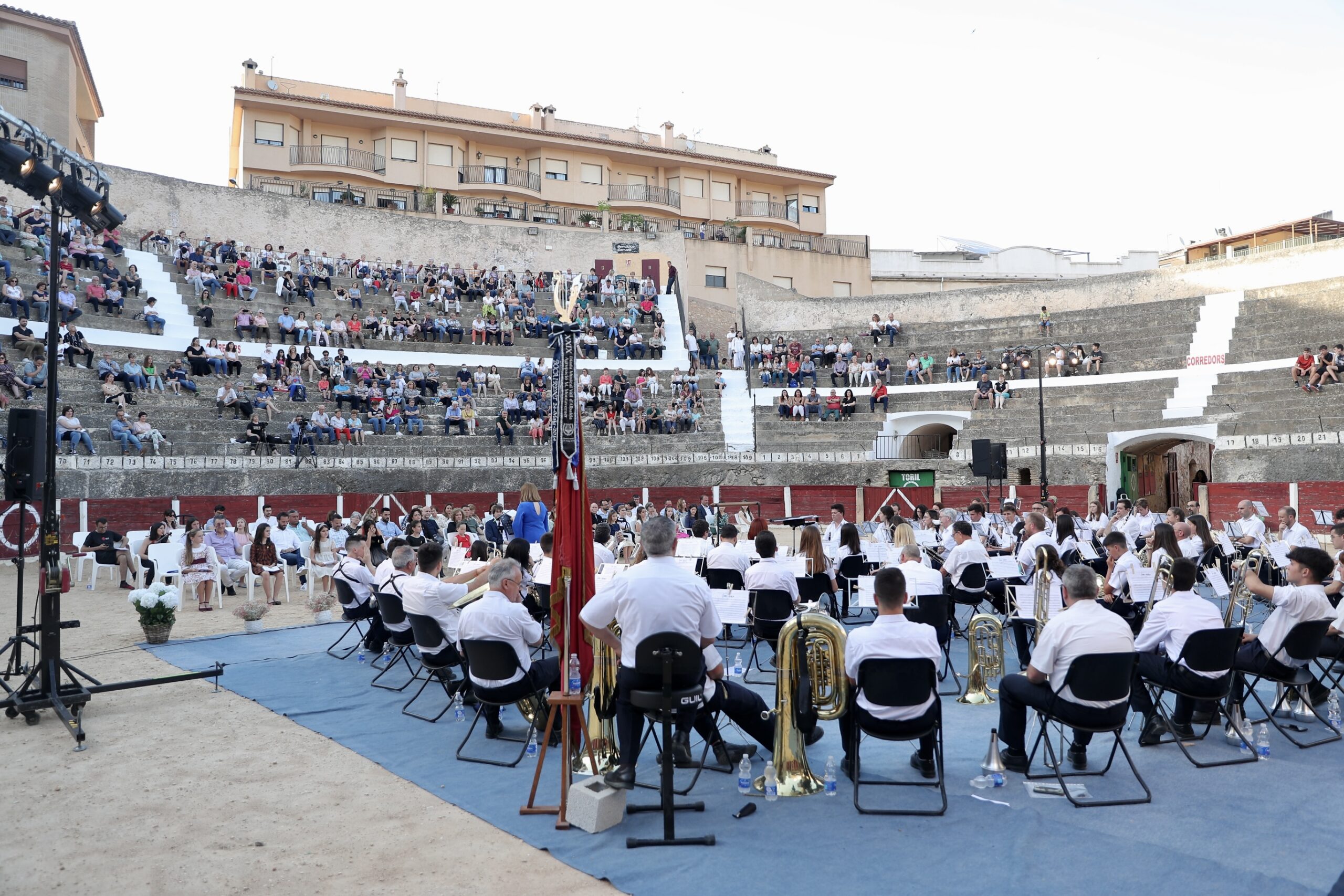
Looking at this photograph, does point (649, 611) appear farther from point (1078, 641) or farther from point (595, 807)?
point (1078, 641)

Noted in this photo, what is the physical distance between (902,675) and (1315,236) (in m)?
45.4

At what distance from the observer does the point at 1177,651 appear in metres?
6.29

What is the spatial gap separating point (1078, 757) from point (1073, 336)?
94.8ft

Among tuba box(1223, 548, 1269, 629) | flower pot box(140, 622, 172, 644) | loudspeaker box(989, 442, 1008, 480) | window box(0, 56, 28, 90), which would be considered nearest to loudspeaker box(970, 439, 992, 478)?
loudspeaker box(989, 442, 1008, 480)

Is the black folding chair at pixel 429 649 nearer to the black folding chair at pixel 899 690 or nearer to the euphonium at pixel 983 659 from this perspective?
the black folding chair at pixel 899 690

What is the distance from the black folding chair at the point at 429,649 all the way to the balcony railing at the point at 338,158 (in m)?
38.8

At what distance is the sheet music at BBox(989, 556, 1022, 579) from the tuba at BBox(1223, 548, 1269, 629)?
182 cm

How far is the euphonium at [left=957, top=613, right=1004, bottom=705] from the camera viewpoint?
7676mm

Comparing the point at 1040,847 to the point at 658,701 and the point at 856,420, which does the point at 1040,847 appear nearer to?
the point at 658,701

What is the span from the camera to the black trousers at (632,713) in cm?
520

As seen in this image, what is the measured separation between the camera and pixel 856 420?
1180 inches

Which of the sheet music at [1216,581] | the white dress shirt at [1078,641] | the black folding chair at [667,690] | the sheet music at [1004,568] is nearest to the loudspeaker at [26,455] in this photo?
the black folding chair at [667,690]

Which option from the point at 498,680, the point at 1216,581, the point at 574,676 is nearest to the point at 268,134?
the point at 498,680

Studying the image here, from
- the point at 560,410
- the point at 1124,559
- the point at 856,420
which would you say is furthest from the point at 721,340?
the point at 560,410
